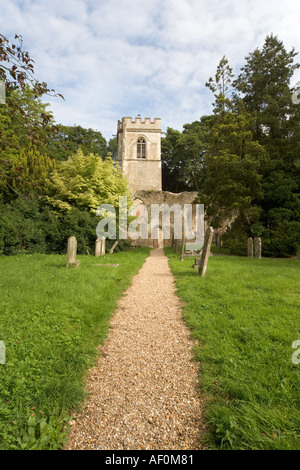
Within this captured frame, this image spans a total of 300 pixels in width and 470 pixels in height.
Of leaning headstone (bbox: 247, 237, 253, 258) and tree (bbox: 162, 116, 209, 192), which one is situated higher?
tree (bbox: 162, 116, 209, 192)

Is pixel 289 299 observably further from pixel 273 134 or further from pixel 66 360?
pixel 273 134

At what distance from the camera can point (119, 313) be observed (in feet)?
14.9

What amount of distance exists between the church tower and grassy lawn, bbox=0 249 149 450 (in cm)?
2710

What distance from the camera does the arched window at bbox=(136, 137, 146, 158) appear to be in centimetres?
3185

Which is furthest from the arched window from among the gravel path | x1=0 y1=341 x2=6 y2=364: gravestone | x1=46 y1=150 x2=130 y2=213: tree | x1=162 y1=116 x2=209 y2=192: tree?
x1=0 y1=341 x2=6 y2=364: gravestone

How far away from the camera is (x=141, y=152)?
31875 millimetres

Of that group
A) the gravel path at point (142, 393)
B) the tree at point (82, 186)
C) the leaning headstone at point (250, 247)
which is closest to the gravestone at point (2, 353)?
the gravel path at point (142, 393)

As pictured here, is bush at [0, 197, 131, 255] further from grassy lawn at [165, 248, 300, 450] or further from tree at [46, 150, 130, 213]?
grassy lawn at [165, 248, 300, 450]

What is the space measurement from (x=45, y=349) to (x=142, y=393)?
133cm

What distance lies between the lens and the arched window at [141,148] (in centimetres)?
3185

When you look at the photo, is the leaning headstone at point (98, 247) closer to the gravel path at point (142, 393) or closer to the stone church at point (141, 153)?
the gravel path at point (142, 393)

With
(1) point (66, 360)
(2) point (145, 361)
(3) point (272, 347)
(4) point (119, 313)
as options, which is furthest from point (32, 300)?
(3) point (272, 347)

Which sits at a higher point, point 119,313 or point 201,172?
point 201,172

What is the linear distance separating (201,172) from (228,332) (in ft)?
114
